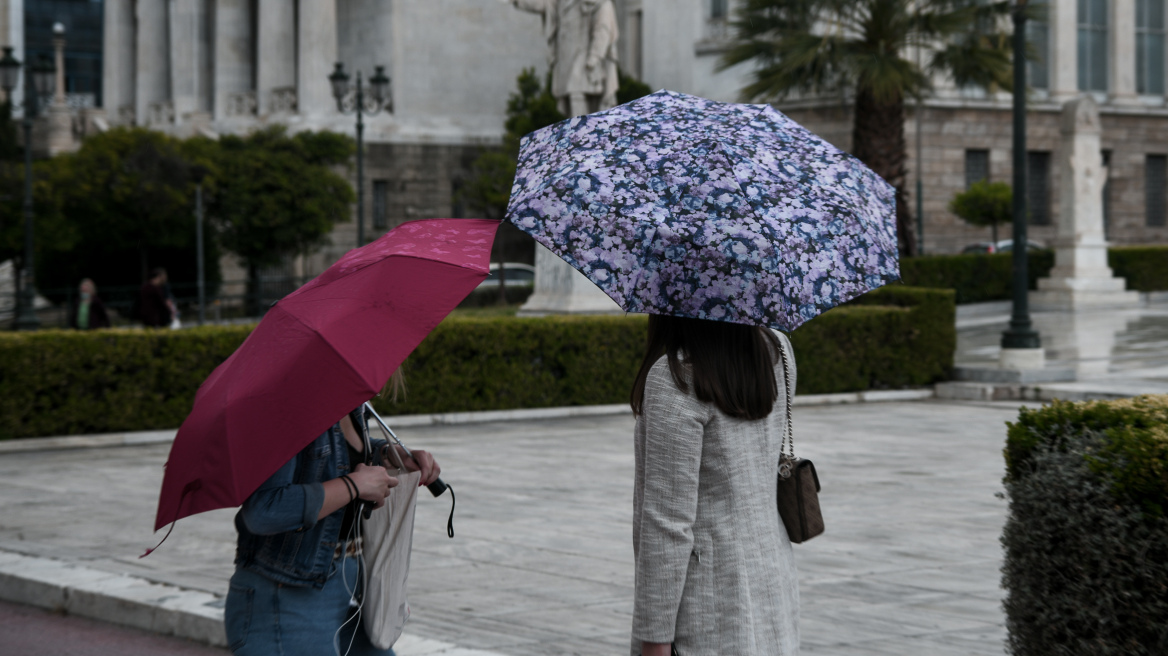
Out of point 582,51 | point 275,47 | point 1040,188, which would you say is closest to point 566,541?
point 582,51

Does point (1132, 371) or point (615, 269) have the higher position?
point (615, 269)

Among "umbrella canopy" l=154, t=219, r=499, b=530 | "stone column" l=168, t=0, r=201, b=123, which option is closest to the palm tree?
"umbrella canopy" l=154, t=219, r=499, b=530

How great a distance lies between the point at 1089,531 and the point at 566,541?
442 centimetres

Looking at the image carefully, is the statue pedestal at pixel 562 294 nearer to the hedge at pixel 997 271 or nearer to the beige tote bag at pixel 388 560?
the hedge at pixel 997 271

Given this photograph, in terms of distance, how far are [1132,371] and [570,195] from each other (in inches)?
629

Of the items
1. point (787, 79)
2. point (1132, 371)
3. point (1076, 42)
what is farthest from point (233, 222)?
point (1076, 42)

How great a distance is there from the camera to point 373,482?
3.30 m

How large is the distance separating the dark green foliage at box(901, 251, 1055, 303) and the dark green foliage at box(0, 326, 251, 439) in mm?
19343

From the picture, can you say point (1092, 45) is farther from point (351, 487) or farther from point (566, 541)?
point (351, 487)

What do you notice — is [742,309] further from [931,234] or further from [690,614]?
[931,234]

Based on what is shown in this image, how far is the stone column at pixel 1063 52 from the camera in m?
43.2

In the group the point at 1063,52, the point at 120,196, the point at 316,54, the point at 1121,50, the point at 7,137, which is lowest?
the point at 120,196

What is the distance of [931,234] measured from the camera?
1608 inches

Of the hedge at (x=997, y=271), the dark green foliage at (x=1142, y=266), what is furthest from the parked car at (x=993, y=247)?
the dark green foliage at (x=1142, y=266)
